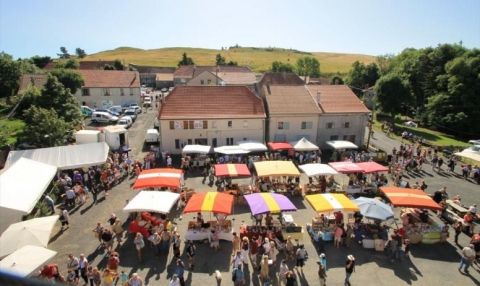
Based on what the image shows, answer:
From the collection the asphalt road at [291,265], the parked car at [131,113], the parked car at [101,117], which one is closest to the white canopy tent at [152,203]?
the asphalt road at [291,265]

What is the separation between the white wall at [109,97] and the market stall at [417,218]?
1805 inches

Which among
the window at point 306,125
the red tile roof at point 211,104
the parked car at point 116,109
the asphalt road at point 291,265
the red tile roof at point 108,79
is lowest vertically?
the asphalt road at point 291,265

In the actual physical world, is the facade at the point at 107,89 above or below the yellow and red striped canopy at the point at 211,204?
above

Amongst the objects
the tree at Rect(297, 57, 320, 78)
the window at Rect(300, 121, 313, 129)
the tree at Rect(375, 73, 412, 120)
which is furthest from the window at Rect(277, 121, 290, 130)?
the tree at Rect(297, 57, 320, 78)

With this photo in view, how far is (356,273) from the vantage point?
15305 mm

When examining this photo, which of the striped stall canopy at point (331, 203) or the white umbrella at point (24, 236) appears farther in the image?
the striped stall canopy at point (331, 203)

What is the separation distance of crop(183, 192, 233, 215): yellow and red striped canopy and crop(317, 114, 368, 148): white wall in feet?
64.5

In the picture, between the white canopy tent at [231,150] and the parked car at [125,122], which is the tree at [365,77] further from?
the white canopy tent at [231,150]

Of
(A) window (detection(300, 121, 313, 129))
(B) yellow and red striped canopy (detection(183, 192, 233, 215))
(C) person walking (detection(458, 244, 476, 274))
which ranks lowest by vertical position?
(C) person walking (detection(458, 244, 476, 274))

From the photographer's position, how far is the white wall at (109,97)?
52844 mm

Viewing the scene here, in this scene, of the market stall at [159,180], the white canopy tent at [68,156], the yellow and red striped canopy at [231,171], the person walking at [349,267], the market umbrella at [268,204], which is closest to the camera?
the person walking at [349,267]

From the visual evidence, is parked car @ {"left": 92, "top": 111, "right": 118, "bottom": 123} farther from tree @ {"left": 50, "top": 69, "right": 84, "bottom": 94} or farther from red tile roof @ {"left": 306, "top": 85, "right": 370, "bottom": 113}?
red tile roof @ {"left": 306, "top": 85, "right": 370, "bottom": 113}

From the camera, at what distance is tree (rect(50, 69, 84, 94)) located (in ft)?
150

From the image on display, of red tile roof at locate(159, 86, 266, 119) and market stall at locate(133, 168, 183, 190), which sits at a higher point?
red tile roof at locate(159, 86, 266, 119)
